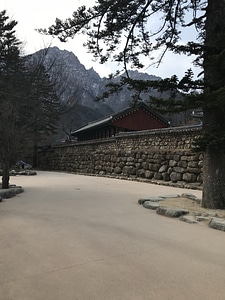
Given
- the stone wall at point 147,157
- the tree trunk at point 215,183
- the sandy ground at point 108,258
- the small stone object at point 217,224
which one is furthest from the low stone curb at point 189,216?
the stone wall at point 147,157

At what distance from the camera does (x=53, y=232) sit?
369cm

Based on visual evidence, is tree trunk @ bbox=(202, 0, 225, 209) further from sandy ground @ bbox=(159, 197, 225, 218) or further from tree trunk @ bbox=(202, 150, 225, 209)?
sandy ground @ bbox=(159, 197, 225, 218)

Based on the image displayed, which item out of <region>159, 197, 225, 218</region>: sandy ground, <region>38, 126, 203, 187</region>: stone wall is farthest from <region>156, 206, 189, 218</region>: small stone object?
<region>38, 126, 203, 187</region>: stone wall

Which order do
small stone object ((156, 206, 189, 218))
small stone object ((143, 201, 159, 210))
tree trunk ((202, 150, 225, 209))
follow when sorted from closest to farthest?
small stone object ((156, 206, 189, 218)) → tree trunk ((202, 150, 225, 209)) → small stone object ((143, 201, 159, 210))

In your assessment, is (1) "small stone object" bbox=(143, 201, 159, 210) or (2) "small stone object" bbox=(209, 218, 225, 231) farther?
(1) "small stone object" bbox=(143, 201, 159, 210)

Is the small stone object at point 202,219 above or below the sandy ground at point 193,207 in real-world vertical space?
below

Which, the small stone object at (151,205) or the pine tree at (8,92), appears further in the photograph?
the pine tree at (8,92)

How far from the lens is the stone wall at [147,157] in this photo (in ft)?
36.5

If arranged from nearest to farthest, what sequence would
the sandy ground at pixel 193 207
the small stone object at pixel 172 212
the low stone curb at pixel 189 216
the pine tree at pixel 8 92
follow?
1. the low stone curb at pixel 189 216
2. the small stone object at pixel 172 212
3. the sandy ground at pixel 193 207
4. the pine tree at pixel 8 92

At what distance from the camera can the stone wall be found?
1112 cm

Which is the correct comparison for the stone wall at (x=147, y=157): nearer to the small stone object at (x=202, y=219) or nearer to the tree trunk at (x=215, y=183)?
the tree trunk at (x=215, y=183)

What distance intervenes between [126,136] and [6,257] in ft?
43.2

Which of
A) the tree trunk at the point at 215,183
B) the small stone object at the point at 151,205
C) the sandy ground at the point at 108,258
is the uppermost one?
the tree trunk at the point at 215,183

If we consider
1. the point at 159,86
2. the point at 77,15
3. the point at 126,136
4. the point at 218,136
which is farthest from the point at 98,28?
the point at 126,136
